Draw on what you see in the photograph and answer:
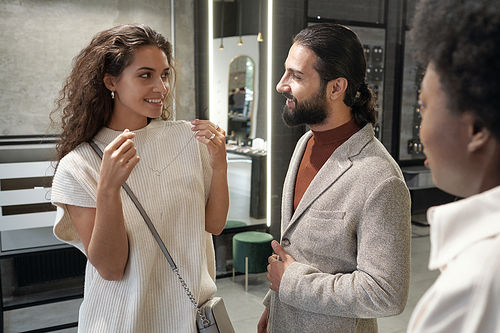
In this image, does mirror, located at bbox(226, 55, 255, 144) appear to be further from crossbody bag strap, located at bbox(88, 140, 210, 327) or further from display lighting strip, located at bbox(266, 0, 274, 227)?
A: crossbody bag strap, located at bbox(88, 140, 210, 327)

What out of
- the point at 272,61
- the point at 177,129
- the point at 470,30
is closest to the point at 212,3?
the point at 272,61

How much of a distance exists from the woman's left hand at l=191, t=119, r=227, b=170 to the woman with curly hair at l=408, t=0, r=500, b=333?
36.3 inches

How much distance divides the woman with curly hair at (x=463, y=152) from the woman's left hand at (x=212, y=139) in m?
0.92

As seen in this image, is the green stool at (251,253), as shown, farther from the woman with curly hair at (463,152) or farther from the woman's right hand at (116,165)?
the woman with curly hair at (463,152)

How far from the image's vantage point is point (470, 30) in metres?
0.48

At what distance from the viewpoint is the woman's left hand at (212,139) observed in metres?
1.42

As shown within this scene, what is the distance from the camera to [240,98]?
13.3ft

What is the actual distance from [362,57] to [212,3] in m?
2.76

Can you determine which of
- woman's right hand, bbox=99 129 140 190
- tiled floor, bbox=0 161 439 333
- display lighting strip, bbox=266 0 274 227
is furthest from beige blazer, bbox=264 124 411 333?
display lighting strip, bbox=266 0 274 227

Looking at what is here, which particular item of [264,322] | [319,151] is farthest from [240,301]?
[319,151]

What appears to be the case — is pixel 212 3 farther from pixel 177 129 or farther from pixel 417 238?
pixel 417 238

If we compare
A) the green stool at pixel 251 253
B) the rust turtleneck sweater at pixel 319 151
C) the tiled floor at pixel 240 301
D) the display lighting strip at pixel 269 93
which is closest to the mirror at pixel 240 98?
the display lighting strip at pixel 269 93

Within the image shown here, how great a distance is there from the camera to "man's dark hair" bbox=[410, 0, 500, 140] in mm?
473

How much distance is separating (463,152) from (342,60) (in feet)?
3.02
